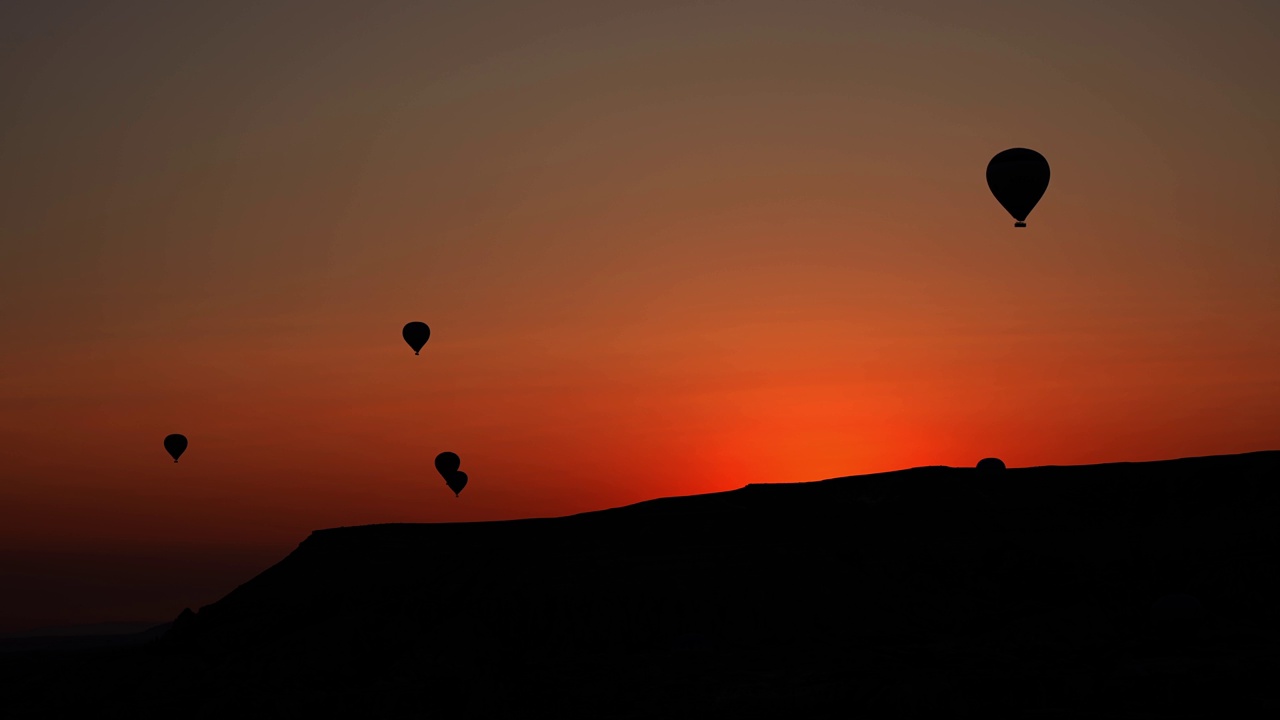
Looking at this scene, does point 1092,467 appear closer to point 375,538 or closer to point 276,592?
point 375,538

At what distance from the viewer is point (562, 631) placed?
98.8 meters

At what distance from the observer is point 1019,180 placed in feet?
274

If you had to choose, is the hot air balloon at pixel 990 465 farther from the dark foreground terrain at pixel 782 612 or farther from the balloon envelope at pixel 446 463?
the balloon envelope at pixel 446 463

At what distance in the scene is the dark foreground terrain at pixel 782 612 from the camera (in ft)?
271

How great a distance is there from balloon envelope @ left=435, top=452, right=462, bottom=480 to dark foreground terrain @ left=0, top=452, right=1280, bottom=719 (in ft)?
19.7

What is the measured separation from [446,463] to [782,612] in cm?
3240

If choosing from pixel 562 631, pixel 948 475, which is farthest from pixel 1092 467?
pixel 562 631

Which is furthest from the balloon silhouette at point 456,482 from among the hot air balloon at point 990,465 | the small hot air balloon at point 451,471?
the hot air balloon at point 990,465

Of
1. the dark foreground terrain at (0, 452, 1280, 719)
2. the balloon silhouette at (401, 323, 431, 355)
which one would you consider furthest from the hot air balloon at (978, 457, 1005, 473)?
the balloon silhouette at (401, 323, 431, 355)

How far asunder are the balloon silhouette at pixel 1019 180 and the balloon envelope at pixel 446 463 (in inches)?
1969

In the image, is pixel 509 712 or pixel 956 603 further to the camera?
pixel 956 603

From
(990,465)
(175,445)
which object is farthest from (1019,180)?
(175,445)

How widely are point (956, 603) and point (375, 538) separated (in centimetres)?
4182

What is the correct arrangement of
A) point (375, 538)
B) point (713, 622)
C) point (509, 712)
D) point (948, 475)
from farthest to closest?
point (375, 538) → point (948, 475) → point (713, 622) → point (509, 712)
